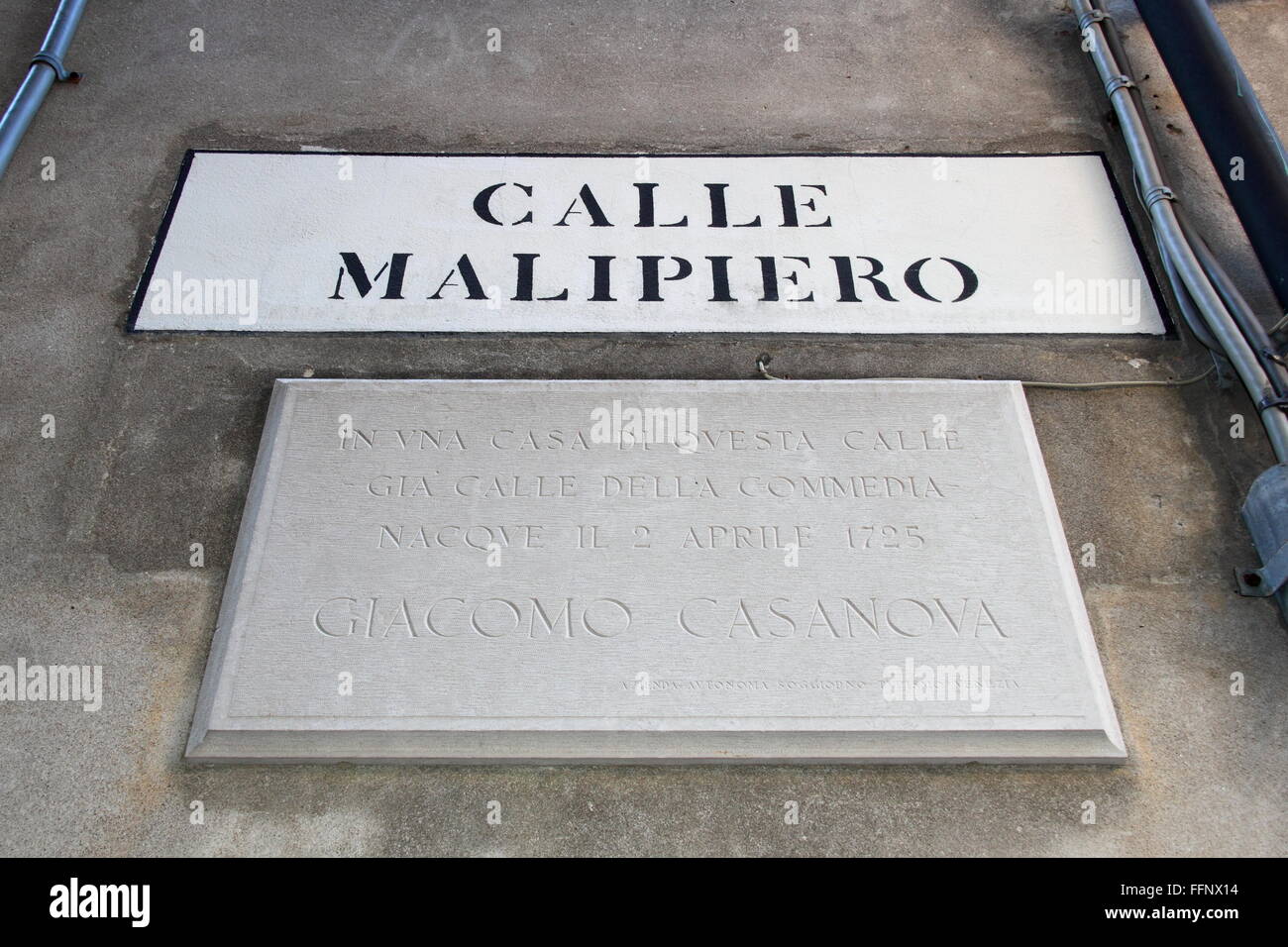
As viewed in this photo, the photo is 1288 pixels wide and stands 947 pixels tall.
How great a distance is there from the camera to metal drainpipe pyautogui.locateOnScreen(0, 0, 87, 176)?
509 centimetres

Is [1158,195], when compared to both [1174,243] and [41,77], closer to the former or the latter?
[1174,243]

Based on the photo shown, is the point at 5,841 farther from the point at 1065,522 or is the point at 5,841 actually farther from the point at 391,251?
the point at 1065,522

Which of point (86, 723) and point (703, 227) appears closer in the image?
point (86, 723)

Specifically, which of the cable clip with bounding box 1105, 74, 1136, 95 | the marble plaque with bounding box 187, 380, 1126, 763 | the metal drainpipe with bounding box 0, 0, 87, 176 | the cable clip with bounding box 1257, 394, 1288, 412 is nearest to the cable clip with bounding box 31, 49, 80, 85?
the metal drainpipe with bounding box 0, 0, 87, 176

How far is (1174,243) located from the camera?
15.0 ft

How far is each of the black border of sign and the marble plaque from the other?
0.37 m

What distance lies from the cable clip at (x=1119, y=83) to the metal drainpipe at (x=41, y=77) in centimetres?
519

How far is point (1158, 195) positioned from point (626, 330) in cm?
244

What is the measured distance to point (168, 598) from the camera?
372cm

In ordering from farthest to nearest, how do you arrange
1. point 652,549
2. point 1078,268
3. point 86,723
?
1. point 1078,268
2. point 652,549
3. point 86,723

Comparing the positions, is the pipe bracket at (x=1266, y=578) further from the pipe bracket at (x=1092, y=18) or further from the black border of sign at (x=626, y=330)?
the pipe bracket at (x=1092, y=18)

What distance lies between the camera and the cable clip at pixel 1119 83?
17.2 ft
